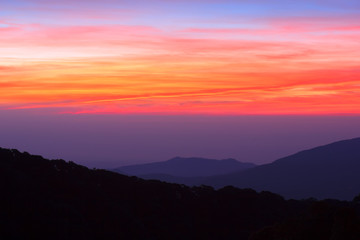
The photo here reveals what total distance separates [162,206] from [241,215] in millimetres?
6822

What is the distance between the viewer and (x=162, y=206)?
4922 centimetres

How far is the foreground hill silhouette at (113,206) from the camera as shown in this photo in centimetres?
3884

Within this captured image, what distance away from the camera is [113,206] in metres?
45.8

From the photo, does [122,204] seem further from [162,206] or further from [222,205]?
[222,205]

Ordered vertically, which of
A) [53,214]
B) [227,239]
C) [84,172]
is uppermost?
[84,172]

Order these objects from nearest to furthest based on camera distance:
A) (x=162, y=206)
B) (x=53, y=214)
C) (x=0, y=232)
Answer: (x=0, y=232)
(x=53, y=214)
(x=162, y=206)

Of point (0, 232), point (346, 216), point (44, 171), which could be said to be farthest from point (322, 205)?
point (44, 171)

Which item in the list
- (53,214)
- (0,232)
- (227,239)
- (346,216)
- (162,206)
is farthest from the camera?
(162,206)

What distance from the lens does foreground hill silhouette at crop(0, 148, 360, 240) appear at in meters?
38.8

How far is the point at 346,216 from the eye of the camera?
23.1m

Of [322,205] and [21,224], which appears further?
[21,224]

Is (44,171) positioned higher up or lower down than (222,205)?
higher up

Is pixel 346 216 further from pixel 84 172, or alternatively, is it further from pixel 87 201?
pixel 84 172

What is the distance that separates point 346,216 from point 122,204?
27.2m
